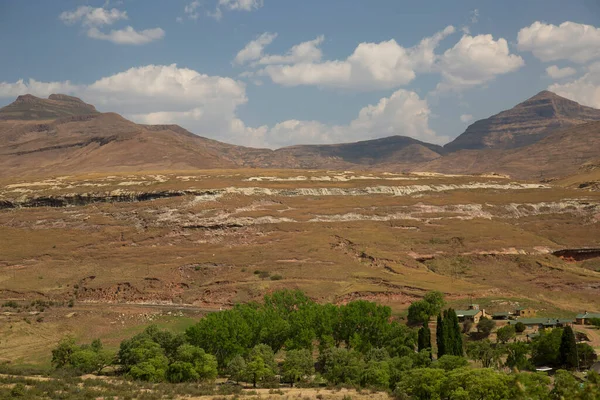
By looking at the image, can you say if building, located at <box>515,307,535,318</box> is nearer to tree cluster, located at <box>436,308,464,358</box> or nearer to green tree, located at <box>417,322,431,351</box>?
tree cluster, located at <box>436,308,464,358</box>

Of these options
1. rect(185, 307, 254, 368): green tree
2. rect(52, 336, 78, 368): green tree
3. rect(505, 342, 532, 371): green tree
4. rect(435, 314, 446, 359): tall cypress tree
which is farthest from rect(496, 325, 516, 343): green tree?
rect(52, 336, 78, 368): green tree

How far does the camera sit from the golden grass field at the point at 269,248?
7488 centimetres

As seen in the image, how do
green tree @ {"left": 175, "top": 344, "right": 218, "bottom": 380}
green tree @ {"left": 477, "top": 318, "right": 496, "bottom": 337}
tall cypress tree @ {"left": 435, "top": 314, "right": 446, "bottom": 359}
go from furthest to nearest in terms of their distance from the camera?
green tree @ {"left": 477, "top": 318, "right": 496, "bottom": 337}, tall cypress tree @ {"left": 435, "top": 314, "right": 446, "bottom": 359}, green tree @ {"left": 175, "top": 344, "right": 218, "bottom": 380}

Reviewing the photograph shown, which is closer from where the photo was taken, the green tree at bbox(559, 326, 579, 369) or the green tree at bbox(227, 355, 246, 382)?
the green tree at bbox(227, 355, 246, 382)

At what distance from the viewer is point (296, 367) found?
46938mm

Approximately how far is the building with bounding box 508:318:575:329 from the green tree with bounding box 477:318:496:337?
2.28m

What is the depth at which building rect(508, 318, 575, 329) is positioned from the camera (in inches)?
2488

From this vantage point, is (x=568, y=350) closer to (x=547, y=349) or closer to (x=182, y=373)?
(x=547, y=349)

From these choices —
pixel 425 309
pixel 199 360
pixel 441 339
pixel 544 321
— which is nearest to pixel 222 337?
pixel 199 360

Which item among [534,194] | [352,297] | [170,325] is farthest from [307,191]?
[170,325]

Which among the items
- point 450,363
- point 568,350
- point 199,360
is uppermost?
point 199,360

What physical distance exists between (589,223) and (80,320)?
277ft

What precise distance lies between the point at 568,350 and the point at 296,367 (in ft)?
72.4

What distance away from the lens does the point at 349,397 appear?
130 ft
